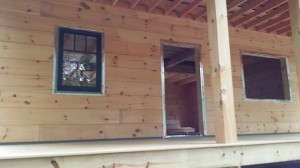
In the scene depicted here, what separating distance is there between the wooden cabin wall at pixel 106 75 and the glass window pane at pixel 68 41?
16cm

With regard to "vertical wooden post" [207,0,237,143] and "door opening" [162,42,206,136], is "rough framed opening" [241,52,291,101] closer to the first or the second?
"door opening" [162,42,206,136]

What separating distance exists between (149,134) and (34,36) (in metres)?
2.18

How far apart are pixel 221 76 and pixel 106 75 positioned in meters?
2.16

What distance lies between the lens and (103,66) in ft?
13.4

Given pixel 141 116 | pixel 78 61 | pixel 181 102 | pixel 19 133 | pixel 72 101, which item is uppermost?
pixel 78 61

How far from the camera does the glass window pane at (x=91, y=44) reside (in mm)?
4089

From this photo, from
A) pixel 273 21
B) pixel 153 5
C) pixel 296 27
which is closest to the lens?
pixel 296 27

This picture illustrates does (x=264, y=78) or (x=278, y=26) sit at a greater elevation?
(x=278, y=26)

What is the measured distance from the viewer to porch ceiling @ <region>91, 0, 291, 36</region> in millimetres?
4371

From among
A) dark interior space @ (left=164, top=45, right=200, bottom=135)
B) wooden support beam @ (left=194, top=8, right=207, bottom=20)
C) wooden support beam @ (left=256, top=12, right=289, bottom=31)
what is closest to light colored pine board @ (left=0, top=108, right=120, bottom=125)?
wooden support beam @ (left=194, top=8, right=207, bottom=20)

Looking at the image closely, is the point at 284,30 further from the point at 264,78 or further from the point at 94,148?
the point at 94,148

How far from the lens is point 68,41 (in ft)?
13.0

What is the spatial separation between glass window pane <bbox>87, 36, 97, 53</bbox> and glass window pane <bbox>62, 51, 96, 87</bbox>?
0.09 meters

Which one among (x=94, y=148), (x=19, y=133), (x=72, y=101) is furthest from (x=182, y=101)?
(x=94, y=148)
